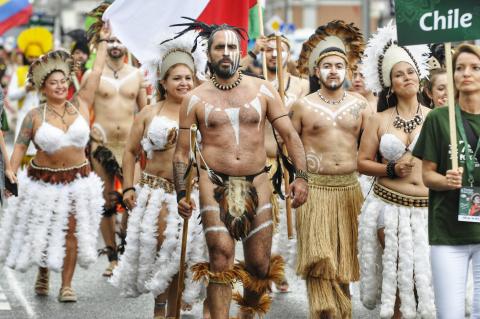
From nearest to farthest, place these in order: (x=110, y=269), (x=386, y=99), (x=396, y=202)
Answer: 1. (x=396, y=202)
2. (x=386, y=99)
3. (x=110, y=269)

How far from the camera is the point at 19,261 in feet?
35.8

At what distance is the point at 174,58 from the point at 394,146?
6.27 feet

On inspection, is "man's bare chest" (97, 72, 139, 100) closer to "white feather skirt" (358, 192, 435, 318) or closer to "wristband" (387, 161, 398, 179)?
"white feather skirt" (358, 192, 435, 318)

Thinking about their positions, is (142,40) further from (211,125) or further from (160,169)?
(211,125)

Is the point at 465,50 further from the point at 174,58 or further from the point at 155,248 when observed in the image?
the point at 155,248

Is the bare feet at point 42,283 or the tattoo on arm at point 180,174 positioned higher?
the tattoo on arm at point 180,174

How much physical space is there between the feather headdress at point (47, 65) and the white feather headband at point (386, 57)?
2.83 m

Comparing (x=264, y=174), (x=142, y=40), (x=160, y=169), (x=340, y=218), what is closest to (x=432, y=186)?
(x=264, y=174)

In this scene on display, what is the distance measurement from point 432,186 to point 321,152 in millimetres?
2534

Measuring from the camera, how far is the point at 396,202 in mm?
9148

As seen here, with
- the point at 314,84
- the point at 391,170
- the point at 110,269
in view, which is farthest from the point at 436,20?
the point at 110,269

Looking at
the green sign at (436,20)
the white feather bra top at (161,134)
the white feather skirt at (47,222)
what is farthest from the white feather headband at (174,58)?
the green sign at (436,20)

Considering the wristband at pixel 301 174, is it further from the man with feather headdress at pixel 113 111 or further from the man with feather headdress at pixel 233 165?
the man with feather headdress at pixel 113 111

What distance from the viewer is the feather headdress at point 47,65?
35.8ft
